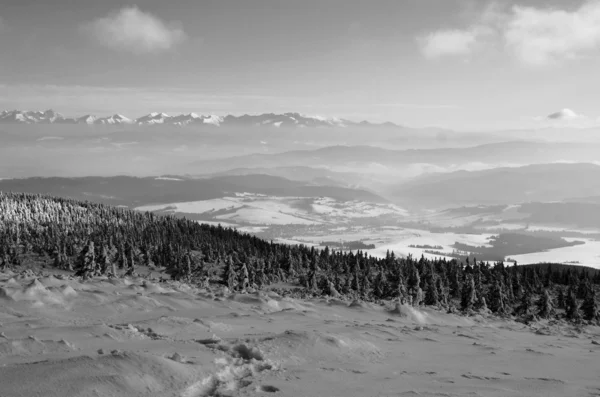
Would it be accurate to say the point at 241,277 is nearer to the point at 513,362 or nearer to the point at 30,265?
the point at 30,265

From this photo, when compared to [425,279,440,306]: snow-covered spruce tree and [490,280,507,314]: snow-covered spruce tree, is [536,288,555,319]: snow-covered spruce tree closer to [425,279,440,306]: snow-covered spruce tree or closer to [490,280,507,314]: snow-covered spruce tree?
[490,280,507,314]: snow-covered spruce tree

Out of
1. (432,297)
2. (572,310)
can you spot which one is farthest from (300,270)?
(572,310)

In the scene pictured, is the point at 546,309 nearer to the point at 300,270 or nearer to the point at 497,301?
the point at 497,301

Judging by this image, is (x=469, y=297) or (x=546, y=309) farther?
(x=469, y=297)

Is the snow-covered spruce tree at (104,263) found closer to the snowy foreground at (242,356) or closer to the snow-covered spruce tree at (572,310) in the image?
the snowy foreground at (242,356)

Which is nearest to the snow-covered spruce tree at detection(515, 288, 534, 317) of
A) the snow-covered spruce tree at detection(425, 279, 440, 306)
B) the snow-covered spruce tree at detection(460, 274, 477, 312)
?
the snow-covered spruce tree at detection(460, 274, 477, 312)

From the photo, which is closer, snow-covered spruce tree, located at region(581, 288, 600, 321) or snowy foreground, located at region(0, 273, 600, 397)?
snowy foreground, located at region(0, 273, 600, 397)
